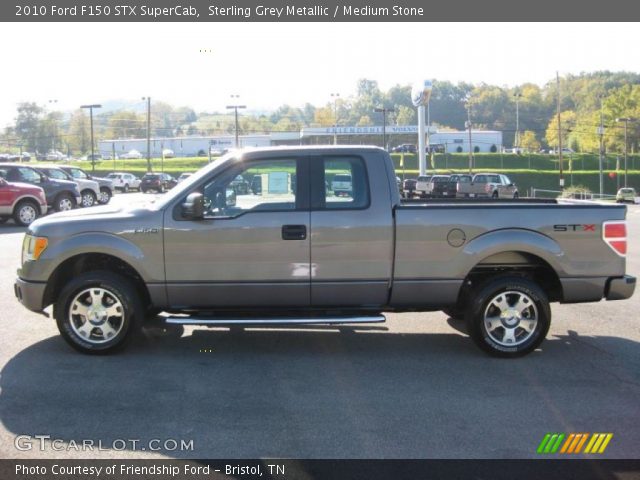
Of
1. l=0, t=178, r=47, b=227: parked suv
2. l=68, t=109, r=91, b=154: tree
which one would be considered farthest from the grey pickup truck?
l=68, t=109, r=91, b=154: tree

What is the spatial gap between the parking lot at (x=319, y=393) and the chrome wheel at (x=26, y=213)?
40.9 ft

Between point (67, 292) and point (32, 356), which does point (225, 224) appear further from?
point (32, 356)

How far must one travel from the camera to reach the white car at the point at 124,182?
54.7m

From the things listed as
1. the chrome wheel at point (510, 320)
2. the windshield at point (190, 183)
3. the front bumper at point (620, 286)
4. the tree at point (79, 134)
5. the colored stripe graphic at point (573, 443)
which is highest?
the tree at point (79, 134)

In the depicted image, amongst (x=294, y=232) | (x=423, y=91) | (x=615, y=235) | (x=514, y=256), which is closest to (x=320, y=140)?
(x=423, y=91)

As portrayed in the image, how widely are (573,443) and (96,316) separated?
426cm

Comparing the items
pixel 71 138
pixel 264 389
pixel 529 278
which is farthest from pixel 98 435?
pixel 71 138

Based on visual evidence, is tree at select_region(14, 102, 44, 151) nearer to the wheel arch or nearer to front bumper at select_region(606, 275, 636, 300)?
the wheel arch

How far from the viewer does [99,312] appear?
6020 mm

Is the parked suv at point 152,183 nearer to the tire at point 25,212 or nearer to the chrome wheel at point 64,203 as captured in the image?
the chrome wheel at point 64,203

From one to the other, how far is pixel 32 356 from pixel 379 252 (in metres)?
3.44

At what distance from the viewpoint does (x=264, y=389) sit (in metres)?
5.21

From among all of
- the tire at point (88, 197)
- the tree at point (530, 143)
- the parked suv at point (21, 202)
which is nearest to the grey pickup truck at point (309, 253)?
the parked suv at point (21, 202)

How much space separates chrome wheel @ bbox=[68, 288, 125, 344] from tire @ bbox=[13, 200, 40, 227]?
14.1 metres
